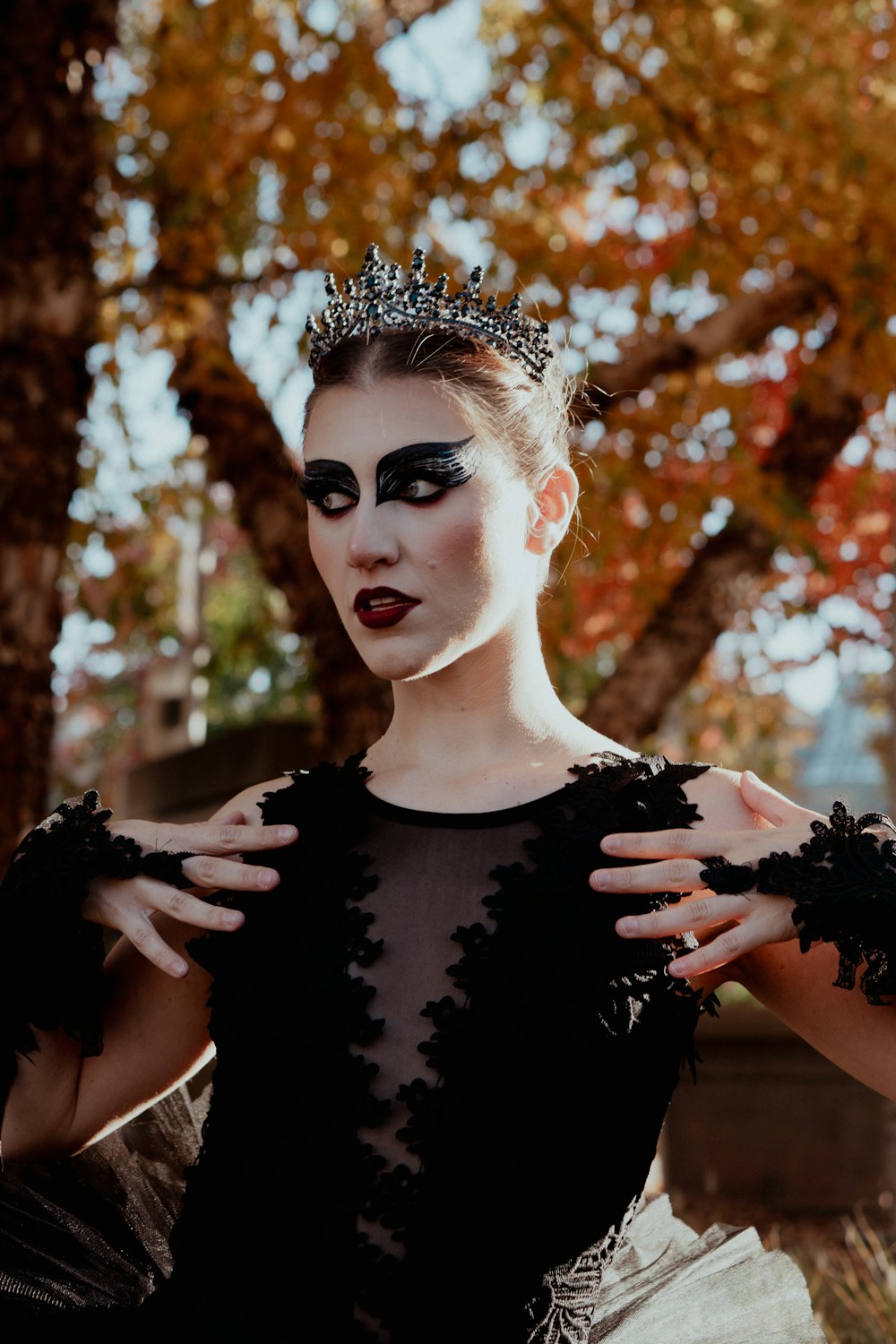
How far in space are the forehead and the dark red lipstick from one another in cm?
22

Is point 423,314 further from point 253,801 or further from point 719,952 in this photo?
point 719,952

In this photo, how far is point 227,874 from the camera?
2.16 meters

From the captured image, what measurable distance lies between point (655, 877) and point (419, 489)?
682mm

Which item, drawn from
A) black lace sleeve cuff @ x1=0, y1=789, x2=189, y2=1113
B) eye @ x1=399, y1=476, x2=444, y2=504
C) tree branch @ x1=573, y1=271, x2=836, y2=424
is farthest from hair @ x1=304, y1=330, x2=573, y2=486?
tree branch @ x1=573, y1=271, x2=836, y2=424

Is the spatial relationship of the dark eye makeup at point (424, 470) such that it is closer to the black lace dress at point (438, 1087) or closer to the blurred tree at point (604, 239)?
the black lace dress at point (438, 1087)

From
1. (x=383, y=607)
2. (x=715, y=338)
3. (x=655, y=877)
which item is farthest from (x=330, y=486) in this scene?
(x=715, y=338)

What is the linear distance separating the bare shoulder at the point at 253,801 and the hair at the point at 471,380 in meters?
0.64

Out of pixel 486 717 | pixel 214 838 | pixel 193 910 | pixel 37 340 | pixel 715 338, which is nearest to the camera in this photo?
pixel 193 910

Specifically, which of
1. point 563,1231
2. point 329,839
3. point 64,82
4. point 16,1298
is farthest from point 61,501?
point 563,1231

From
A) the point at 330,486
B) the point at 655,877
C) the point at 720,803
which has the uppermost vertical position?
the point at 330,486

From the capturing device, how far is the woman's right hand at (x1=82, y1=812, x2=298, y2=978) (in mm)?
2102

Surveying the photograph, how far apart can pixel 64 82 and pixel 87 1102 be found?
3.41 m

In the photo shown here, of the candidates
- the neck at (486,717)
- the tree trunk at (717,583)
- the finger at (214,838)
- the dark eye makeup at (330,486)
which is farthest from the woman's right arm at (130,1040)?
the tree trunk at (717,583)

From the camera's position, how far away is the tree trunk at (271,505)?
5578 mm
